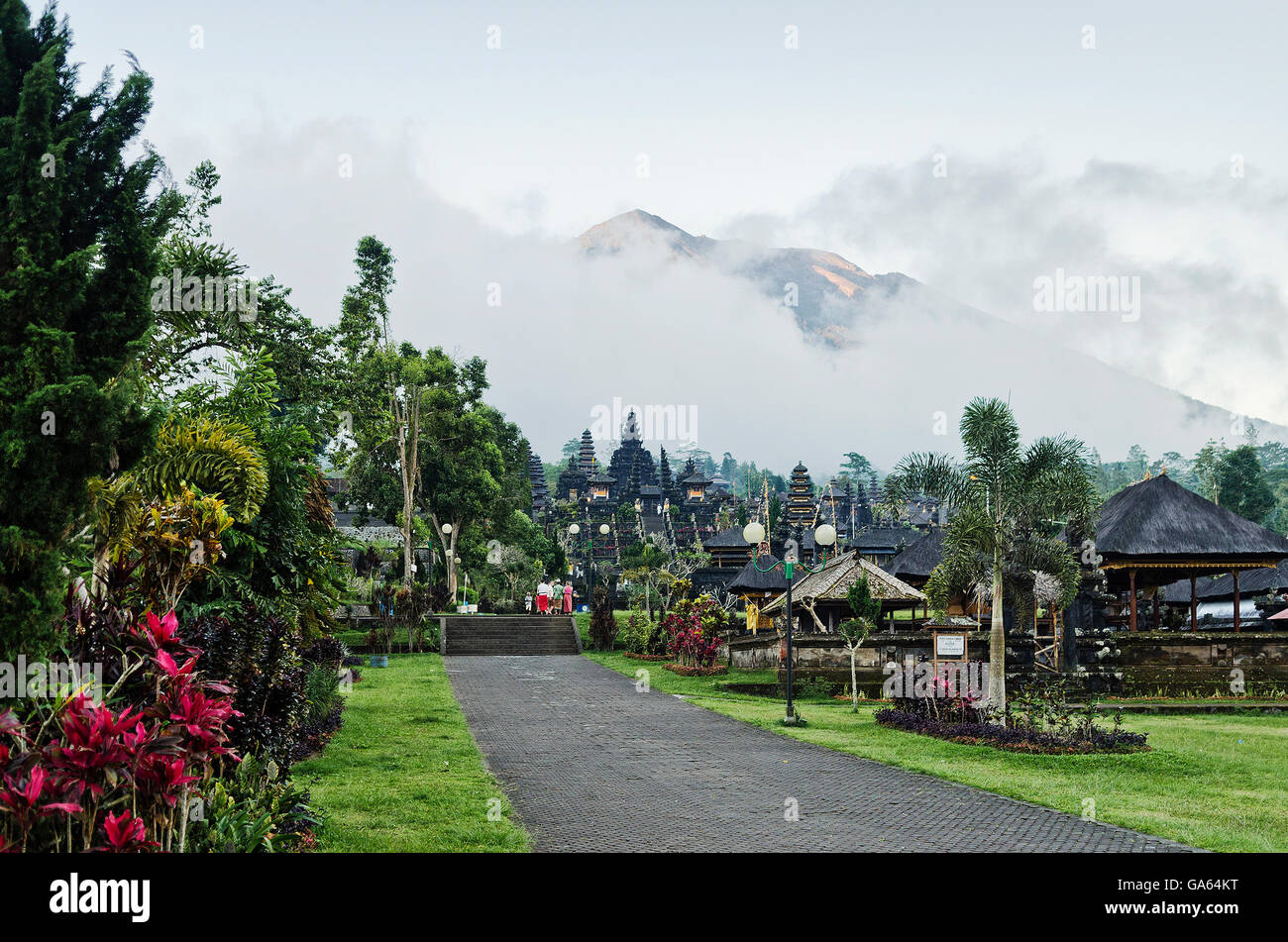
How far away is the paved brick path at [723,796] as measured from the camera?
773 centimetres

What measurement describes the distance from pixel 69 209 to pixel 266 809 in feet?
14.3

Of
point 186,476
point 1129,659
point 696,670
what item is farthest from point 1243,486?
point 186,476

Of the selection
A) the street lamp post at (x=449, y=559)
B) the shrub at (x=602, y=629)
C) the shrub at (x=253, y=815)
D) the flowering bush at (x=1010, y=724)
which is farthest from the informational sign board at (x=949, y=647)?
the street lamp post at (x=449, y=559)

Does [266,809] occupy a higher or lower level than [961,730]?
higher

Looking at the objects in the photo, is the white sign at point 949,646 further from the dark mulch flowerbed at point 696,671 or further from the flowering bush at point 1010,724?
the dark mulch flowerbed at point 696,671

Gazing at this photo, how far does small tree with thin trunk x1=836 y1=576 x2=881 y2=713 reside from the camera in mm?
20516

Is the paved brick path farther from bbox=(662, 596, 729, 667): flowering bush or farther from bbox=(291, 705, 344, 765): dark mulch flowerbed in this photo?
bbox=(662, 596, 729, 667): flowering bush

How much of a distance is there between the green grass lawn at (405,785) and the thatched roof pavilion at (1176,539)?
18.3m

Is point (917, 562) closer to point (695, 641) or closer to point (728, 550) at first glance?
point (695, 641)

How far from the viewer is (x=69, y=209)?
619 centimetres

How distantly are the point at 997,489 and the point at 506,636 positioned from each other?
20432 mm

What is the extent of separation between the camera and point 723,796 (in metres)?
9.58
